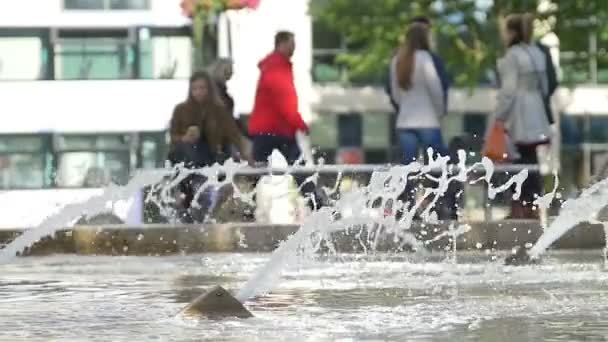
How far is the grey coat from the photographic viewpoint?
16703 millimetres

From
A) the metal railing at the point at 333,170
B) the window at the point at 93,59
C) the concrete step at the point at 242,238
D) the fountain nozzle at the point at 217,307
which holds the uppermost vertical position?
the window at the point at 93,59

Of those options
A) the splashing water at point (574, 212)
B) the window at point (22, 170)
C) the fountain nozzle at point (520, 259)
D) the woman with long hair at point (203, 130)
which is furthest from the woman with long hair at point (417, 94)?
the window at point (22, 170)

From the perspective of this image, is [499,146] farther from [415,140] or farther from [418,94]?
[418,94]

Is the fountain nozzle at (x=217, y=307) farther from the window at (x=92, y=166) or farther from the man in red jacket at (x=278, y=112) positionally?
the window at (x=92, y=166)

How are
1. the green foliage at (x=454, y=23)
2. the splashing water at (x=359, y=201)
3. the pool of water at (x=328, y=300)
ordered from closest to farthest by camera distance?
the pool of water at (x=328, y=300), the splashing water at (x=359, y=201), the green foliage at (x=454, y=23)

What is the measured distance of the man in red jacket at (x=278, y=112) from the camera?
58.1ft

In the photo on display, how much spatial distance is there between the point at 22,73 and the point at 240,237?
5072cm

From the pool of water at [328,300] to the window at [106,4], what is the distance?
163ft

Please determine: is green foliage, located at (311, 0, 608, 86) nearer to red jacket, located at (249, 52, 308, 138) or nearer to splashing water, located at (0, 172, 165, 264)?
red jacket, located at (249, 52, 308, 138)

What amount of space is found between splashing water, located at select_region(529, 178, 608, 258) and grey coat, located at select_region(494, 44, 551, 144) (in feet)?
9.72

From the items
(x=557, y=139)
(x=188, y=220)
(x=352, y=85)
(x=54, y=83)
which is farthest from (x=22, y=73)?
(x=188, y=220)

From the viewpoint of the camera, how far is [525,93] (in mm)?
16828

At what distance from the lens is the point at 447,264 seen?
1234 centimetres

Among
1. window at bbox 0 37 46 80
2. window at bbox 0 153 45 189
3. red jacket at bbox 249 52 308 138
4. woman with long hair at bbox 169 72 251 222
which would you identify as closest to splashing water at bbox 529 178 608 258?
red jacket at bbox 249 52 308 138
